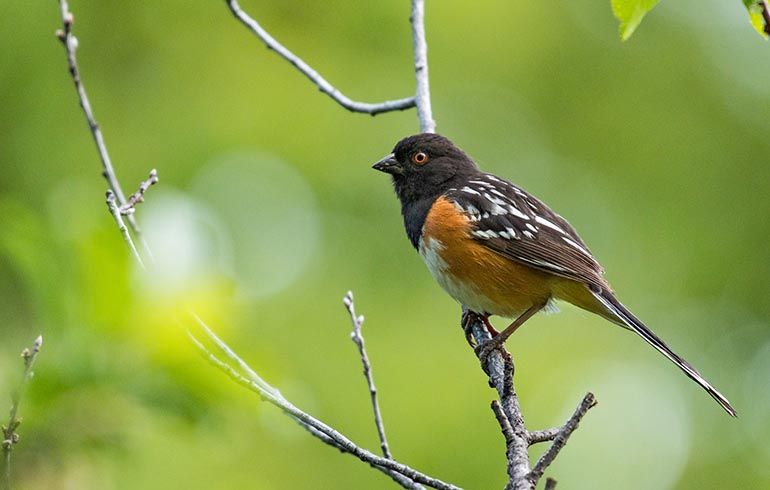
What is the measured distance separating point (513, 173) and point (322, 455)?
14.4 ft

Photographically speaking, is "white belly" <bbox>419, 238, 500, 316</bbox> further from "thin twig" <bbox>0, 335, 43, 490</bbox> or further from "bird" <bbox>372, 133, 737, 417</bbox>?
"thin twig" <bbox>0, 335, 43, 490</bbox>

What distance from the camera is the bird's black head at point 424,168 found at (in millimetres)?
4469

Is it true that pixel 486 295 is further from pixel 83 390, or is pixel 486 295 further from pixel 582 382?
pixel 582 382

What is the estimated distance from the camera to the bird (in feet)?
12.7

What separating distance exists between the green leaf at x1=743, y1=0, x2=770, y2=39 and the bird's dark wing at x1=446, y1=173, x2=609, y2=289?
6.08 ft

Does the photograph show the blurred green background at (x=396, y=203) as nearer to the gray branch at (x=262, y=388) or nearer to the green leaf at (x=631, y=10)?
the gray branch at (x=262, y=388)

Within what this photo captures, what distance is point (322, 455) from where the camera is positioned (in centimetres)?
683

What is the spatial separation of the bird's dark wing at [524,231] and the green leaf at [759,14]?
185 centimetres

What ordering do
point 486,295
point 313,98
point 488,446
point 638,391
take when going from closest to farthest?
1. point 486,295
2. point 488,446
3. point 313,98
4. point 638,391

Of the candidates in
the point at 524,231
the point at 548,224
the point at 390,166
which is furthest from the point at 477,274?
the point at 390,166

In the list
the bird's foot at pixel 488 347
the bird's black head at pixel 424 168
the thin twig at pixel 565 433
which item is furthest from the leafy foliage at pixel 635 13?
the bird's black head at pixel 424 168

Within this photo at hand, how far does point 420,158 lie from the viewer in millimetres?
4500

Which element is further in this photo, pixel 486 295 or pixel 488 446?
pixel 488 446

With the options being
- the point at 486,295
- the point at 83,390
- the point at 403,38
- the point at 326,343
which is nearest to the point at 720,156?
the point at 403,38
